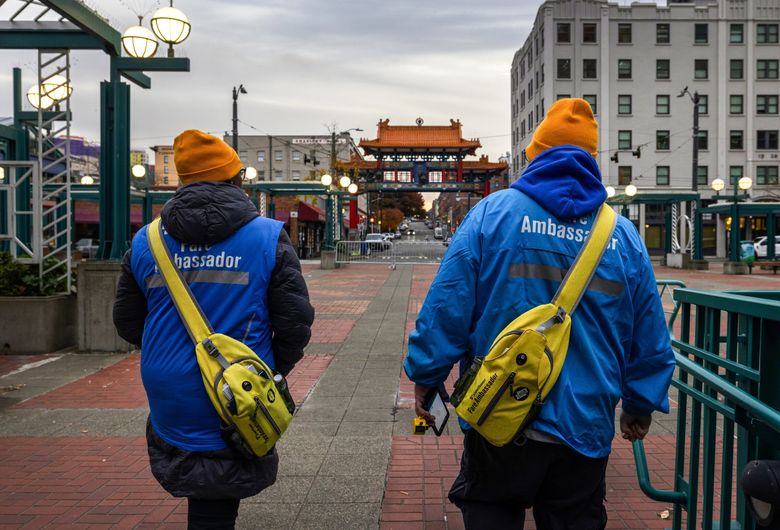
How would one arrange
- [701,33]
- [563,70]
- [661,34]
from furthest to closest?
[563,70], [661,34], [701,33]

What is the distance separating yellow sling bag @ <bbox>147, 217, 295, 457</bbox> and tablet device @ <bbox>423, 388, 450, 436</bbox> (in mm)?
549

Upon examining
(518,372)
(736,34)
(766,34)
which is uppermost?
(736,34)

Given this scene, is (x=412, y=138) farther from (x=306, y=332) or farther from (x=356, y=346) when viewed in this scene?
(x=306, y=332)

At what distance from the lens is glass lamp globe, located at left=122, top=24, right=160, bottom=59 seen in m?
8.69

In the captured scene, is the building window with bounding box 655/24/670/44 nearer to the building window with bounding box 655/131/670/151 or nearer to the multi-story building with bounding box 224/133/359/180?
the building window with bounding box 655/131/670/151

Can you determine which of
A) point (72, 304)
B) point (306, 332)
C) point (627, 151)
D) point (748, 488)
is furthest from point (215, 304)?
point (627, 151)

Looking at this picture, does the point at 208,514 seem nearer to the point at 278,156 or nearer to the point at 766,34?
the point at 766,34

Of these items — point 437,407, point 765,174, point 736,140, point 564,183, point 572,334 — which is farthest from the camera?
point 736,140

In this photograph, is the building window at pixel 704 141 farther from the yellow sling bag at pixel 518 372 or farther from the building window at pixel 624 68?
the yellow sling bag at pixel 518 372

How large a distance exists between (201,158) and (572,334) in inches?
64.6

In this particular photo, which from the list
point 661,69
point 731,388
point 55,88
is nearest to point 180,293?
point 731,388

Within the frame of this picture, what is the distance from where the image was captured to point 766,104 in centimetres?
5100

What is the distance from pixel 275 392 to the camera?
2.46 metres

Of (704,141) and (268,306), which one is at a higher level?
(704,141)
